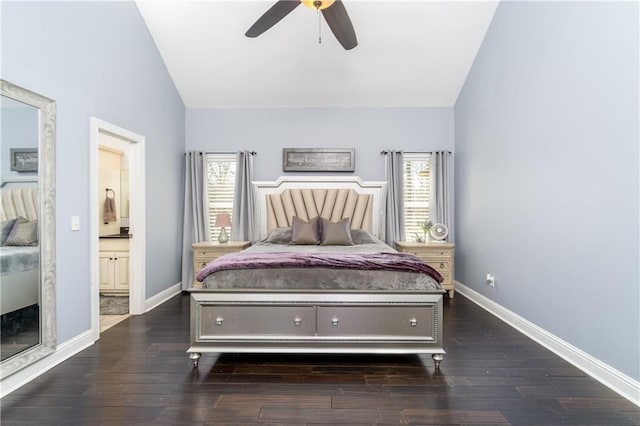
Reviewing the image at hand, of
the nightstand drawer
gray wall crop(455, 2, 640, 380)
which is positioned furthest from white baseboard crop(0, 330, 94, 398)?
gray wall crop(455, 2, 640, 380)

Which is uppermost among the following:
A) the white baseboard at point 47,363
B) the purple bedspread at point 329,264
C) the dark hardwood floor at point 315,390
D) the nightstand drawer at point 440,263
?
the purple bedspread at point 329,264

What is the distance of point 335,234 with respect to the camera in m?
4.29

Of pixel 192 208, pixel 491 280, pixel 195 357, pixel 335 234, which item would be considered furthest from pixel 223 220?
pixel 491 280

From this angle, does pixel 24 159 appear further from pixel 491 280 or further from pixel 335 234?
pixel 491 280

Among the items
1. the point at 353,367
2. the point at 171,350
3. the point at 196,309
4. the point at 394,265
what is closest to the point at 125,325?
the point at 171,350

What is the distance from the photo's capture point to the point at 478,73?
444 cm

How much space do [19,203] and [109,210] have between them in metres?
3.13

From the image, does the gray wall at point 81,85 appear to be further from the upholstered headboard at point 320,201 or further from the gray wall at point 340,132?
the upholstered headboard at point 320,201

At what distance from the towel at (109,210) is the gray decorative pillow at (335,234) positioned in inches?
136

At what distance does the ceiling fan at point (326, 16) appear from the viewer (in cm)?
278

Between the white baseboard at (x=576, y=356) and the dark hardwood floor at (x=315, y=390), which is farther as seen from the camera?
the white baseboard at (x=576, y=356)

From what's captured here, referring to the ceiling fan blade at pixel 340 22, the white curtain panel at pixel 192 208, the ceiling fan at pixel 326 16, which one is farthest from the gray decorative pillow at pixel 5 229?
the ceiling fan blade at pixel 340 22

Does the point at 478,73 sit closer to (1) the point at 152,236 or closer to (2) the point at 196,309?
(2) the point at 196,309

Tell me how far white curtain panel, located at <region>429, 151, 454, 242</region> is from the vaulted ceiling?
853 mm
